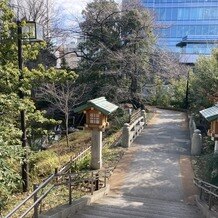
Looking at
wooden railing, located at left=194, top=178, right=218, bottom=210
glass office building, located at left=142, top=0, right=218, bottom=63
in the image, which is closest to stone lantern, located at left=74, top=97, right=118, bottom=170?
wooden railing, located at left=194, top=178, right=218, bottom=210

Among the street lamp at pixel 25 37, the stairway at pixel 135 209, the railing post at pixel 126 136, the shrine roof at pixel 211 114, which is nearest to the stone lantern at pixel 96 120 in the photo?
the stairway at pixel 135 209

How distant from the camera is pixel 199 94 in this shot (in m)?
20.0

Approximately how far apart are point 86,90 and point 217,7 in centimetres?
6175

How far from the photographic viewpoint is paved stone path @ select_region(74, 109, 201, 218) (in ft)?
27.5

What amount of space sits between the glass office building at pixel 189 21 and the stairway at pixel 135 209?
212 ft

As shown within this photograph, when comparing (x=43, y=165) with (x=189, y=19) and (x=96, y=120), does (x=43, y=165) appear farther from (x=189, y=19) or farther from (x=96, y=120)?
(x=189, y=19)

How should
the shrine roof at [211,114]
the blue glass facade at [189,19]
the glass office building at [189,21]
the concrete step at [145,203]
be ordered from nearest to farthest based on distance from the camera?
1. the concrete step at [145,203]
2. the shrine roof at [211,114]
3. the glass office building at [189,21]
4. the blue glass facade at [189,19]

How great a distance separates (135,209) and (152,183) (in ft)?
8.89

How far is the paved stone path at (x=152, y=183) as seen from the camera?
8.38 m

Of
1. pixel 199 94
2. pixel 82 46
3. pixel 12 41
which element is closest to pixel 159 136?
pixel 199 94

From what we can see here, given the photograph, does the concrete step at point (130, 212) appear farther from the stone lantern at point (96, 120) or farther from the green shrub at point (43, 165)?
the green shrub at point (43, 165)

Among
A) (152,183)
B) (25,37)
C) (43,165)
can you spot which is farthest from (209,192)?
(43,165)

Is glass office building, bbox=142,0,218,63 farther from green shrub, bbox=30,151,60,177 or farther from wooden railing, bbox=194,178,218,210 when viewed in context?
wooden railing, bbox=194,178,218,210

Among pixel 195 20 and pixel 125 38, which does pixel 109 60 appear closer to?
pixel 125 38
